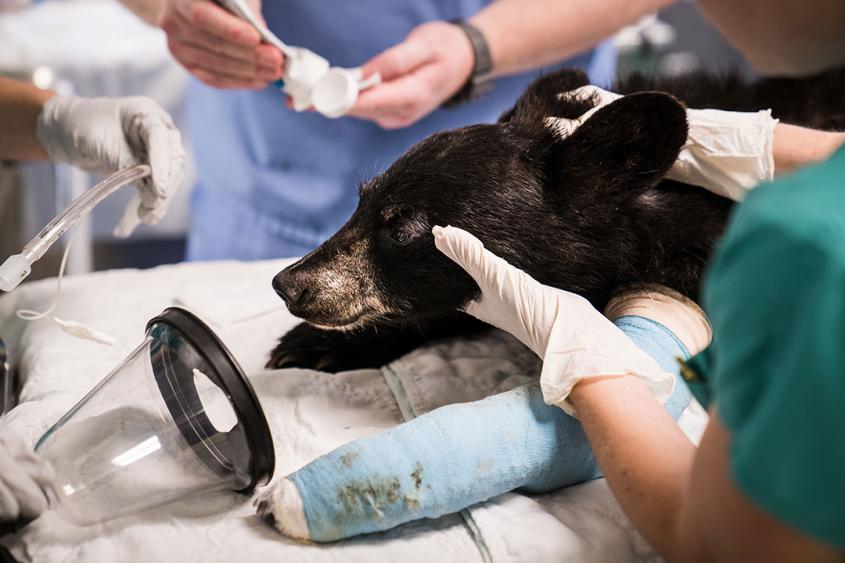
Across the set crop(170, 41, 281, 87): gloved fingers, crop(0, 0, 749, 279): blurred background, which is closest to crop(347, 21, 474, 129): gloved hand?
crop(170, 41, 281, 87): gloved fingers

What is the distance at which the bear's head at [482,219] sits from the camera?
1099 millimetres

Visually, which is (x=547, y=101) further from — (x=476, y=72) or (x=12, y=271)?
(x=12, y=271)

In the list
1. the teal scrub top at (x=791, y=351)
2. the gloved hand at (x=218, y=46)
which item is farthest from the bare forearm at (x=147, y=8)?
the teal scrub top at (x=791, y=351)

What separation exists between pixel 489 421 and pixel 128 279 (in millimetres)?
886

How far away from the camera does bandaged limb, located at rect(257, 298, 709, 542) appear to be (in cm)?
86

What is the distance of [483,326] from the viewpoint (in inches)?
53.6

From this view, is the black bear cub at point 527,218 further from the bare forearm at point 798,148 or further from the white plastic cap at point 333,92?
the white plastic cap at point 333,92

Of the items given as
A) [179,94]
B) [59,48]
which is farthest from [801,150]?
[59,48]

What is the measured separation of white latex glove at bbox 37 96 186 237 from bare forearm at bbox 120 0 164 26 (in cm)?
35

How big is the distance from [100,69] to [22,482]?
2.32 m

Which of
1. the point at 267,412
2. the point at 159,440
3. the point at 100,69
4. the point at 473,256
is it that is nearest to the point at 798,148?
the point at 473,256

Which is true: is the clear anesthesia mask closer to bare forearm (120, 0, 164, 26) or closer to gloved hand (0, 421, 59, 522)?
gloved hand (0, 421, 59, 522)

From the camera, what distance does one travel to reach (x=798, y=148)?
3.74 feet

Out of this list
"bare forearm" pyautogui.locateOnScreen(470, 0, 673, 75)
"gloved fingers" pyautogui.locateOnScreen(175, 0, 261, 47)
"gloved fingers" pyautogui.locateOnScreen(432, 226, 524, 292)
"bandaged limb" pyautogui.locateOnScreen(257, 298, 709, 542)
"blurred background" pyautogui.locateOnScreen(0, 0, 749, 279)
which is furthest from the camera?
"blurred background" pyautogui.locateOnScreen(0, 0, 749, 279)
